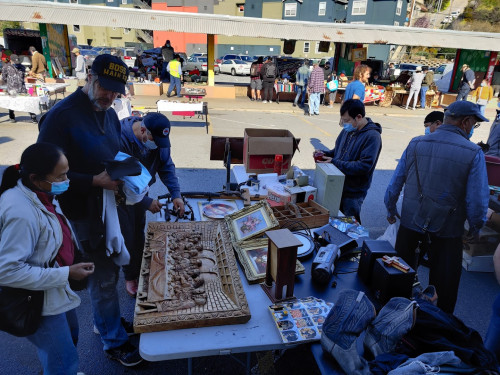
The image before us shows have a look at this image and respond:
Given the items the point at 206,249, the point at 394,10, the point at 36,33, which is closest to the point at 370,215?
the point at 206,249

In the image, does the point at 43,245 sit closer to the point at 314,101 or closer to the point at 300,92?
the point at 314,101

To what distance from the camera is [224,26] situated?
1445cm

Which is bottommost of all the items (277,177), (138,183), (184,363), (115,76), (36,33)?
(184,363)

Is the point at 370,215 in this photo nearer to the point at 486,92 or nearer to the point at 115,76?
the point at 115,76

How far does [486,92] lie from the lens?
1280 centimetres

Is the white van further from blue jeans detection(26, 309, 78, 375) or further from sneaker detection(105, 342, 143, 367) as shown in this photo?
blue jeans detection(26, 309, 78, 375)

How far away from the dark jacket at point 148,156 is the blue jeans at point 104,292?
659 millimetres

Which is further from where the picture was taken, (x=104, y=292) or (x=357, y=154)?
(x=357, y=154)

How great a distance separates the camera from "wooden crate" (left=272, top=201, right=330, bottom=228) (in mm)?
2955

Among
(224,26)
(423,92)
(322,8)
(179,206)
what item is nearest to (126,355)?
(179,206)

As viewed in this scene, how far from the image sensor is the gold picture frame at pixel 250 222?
105 inches

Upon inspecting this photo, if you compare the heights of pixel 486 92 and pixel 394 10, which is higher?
pixel 394 10

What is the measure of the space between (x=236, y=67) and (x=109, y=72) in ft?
85.3

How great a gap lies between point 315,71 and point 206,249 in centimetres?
1174
